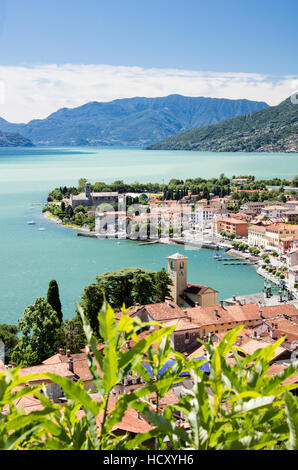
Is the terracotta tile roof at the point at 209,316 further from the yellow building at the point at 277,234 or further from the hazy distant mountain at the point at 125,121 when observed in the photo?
the hazy distant mountain at the point at 125,121

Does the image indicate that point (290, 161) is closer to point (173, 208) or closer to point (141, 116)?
point (173, 208)

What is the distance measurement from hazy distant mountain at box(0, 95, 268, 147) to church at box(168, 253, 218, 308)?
436 ft

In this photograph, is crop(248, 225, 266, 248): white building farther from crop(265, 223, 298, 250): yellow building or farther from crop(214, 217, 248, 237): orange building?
crop(214, 217, 248, 237): orange building

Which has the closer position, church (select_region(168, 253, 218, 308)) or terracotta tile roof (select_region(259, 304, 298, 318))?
terracotta tile roof (select_region(259, 304, 298, 318))

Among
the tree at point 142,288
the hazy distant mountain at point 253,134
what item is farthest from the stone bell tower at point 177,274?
the hazy distant mountain at point 253,134

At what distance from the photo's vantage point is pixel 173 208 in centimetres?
2992

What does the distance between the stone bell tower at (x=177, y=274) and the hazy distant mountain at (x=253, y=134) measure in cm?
8469

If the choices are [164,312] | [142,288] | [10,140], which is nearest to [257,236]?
[142,288]

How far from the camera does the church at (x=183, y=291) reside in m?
11.3

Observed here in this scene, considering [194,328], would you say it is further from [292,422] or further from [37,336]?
[292,422]

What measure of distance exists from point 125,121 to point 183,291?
563 ft

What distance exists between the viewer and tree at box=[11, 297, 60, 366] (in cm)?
722

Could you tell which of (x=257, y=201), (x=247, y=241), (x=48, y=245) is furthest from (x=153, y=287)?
(x=257, y=201)

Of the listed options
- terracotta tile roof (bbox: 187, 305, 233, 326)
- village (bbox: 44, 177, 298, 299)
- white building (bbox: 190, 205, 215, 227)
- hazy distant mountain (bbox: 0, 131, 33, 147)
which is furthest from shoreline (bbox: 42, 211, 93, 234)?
hazy distant mountain (bbox: 0, 131, 33, 147)
